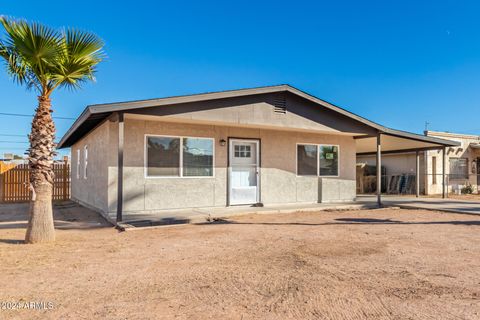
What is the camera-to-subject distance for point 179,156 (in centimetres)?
934

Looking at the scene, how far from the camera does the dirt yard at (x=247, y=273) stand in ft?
10.0

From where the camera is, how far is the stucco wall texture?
872 centimetres

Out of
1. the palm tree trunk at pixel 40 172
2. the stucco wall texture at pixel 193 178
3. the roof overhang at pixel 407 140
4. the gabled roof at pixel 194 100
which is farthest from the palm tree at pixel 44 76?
the roof overhang at pixel 407 140

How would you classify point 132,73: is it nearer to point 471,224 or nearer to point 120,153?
point 120,153

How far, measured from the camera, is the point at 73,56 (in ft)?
19.4

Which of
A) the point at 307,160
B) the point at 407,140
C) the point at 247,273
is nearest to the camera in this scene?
the point at 247,273

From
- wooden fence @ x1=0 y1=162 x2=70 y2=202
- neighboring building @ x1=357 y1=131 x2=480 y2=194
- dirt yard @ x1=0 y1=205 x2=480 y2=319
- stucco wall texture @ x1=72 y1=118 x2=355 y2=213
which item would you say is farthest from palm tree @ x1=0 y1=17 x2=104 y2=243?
neighboring building @ x1=357 y1=131 x2=480 y2=194

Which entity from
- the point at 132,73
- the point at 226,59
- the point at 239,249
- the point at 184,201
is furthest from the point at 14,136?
the point at 239,249

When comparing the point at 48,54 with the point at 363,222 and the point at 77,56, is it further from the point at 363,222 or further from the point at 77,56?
the point at 363,222

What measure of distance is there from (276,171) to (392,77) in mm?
14968

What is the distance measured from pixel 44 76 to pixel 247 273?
5.02 m

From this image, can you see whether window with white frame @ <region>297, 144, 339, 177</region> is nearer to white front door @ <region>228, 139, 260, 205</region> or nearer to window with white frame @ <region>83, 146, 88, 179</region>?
white front door @ <region>228, 139, 260, 205</region>

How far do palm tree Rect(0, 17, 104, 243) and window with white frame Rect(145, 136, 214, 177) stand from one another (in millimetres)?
3152

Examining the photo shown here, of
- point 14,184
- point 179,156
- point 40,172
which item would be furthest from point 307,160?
point 14,184
